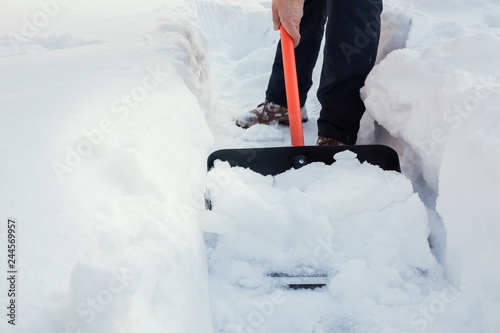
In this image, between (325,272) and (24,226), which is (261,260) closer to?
(325,272)

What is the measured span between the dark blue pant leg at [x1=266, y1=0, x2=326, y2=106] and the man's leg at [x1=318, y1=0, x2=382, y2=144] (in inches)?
12.3

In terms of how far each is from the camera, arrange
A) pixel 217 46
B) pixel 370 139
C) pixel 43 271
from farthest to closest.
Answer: pixel 217 46, pixel 370 139, pixel 43 271

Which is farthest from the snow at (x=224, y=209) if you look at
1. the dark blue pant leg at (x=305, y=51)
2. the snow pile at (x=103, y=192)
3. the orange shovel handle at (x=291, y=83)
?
the dark blue pant leg at (x=305, y=51)

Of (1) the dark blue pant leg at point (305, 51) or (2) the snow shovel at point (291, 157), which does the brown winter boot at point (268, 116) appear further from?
(2) the snow shovel at point (291, 157)

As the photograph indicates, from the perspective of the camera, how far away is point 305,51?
6.16ft

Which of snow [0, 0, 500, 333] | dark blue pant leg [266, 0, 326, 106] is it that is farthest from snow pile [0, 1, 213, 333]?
dark blue pant leg [266, 0, 326, 106]

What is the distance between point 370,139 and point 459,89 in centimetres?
53

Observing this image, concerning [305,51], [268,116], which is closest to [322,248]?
[268,116]

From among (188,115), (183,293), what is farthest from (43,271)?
Result: (188,115)

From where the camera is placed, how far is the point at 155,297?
611 mm

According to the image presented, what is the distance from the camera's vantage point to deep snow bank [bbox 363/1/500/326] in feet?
2.59

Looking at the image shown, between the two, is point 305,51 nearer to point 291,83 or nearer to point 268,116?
point 268,116

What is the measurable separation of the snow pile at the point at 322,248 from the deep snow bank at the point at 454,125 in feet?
0.33

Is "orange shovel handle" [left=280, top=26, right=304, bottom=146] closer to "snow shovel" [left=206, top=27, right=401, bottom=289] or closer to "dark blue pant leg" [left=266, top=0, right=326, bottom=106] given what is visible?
"snow shovel" [left=206, top=27, right=401, bottom=289]
